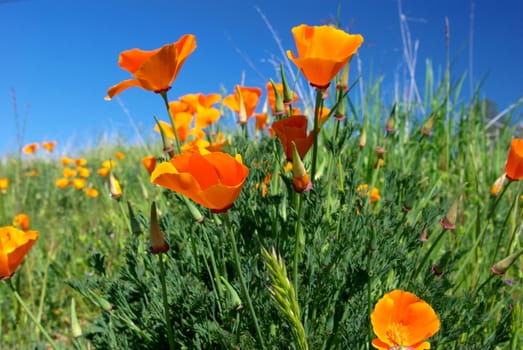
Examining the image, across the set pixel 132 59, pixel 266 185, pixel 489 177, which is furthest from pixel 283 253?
pixel 489 177

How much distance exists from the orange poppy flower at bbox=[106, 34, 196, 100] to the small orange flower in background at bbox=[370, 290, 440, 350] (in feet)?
2.89

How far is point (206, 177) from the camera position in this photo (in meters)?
1.00

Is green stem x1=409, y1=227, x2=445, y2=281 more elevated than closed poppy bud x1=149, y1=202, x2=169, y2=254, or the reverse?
green stem x1=409, y1=227, x2=445, y2=281

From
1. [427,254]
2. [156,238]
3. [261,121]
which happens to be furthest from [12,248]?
[261,121]

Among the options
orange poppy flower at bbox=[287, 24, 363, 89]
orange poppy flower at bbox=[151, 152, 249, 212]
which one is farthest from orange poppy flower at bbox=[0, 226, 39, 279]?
orange poppy flower at bbox=[287, 24, 363, 89]

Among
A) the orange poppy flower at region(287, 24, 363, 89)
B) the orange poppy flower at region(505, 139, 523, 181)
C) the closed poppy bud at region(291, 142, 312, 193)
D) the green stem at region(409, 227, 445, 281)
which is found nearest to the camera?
the closed poppy bud at region(291, 142, 312, 193)

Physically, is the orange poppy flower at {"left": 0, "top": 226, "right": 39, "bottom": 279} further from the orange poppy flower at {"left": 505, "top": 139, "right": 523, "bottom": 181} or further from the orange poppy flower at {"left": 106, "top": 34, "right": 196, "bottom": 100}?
the orange poppy flower at {"left": 505, "top": 139, "right": 523, "bottom": 181}

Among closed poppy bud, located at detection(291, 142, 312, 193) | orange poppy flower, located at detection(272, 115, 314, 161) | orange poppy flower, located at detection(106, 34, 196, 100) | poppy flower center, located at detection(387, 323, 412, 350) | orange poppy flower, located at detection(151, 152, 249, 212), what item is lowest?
poppy flower center, located at detection(387, 323, 412, 350)

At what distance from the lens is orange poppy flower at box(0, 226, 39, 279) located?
3.78 ft

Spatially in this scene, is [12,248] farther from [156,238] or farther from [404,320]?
[404,320]

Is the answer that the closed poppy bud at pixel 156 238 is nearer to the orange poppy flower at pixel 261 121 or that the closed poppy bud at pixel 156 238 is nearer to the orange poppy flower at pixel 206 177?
the orange poppy flower at pixel 206 177

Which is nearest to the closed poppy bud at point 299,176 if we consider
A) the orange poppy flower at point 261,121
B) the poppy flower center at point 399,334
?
the poppy flower center at point 399,334

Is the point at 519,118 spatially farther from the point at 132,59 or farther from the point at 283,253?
the point at 132,59

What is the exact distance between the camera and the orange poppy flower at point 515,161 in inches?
55.2
